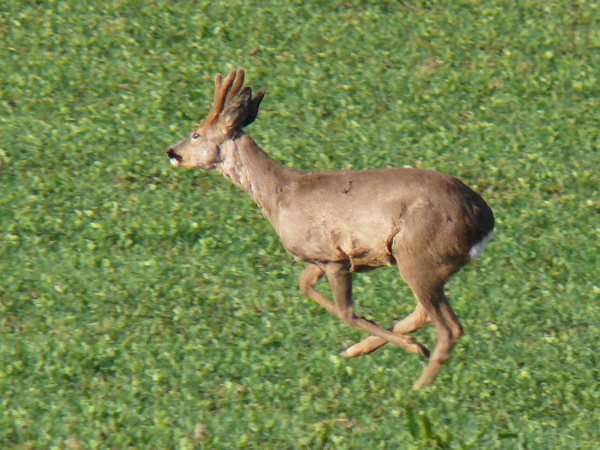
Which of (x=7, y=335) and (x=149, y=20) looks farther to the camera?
(x=149, y=20)

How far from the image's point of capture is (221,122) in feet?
25.4

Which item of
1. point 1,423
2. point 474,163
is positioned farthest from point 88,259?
point 474,163

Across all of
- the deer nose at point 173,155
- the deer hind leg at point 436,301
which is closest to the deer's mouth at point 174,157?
the deer nose at point 173,155

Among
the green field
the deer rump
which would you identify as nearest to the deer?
the deer rump

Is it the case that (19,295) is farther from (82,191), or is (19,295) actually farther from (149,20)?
(149,20)

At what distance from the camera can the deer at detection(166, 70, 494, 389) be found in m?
7.29

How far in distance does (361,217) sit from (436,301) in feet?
2.24

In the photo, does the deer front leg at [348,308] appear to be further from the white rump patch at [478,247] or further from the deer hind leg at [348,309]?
the white rump patch at [478,247]

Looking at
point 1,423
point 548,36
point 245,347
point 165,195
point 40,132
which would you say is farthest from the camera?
point 548,36

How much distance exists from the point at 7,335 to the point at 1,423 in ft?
3.82

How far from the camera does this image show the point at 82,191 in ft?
38.3

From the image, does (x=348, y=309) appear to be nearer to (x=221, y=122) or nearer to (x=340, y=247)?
(x=340, y=247)

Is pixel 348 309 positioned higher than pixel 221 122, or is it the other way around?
pixel 221 122

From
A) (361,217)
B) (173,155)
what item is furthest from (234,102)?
(361,217)
